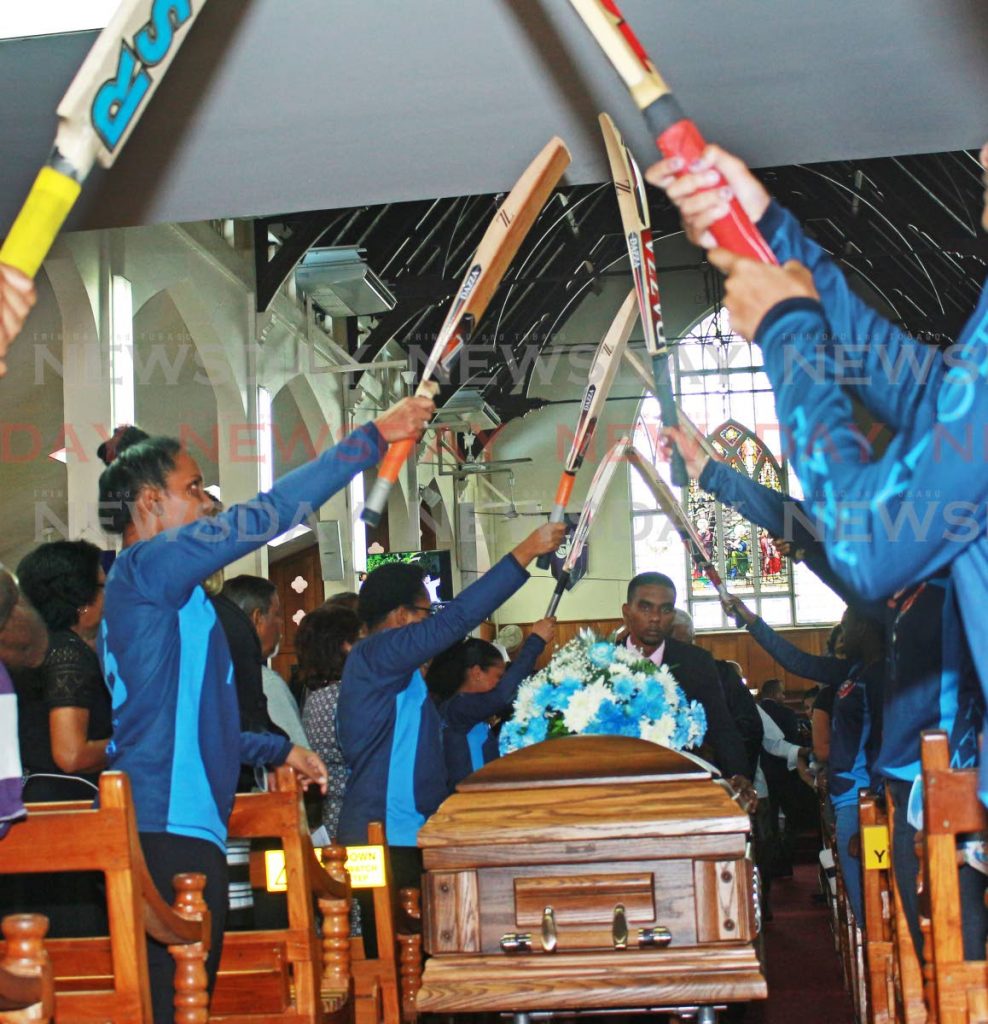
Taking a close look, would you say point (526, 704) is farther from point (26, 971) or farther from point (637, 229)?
point (26, 971)

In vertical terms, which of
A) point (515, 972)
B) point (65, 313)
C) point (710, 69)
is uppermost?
point (65, 313)

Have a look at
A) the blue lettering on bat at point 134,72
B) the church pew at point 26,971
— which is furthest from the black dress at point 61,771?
the blue lettering on bat at point 134,72

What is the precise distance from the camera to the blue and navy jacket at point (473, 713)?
14.2ft

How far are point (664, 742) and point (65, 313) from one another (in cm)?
556

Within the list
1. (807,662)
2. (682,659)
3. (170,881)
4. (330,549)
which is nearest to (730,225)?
(170,881)

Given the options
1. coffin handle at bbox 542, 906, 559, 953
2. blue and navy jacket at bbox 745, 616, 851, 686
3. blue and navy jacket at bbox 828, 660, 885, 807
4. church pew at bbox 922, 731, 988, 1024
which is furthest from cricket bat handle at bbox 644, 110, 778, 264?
blue and navy jacket at bbox 745, 616, 851, 686

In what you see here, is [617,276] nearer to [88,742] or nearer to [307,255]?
[307,255]

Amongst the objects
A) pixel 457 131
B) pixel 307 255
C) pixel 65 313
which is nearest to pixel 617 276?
pixel 307 255

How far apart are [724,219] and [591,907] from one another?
1244mm

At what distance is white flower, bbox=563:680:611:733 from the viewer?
2.89 m

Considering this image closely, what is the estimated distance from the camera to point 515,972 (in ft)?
6.99

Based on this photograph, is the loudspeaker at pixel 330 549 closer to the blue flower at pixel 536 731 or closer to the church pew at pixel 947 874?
the blue flower at pixel 536 731

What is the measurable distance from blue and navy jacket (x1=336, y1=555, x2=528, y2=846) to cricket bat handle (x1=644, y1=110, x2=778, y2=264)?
1951 millimetres

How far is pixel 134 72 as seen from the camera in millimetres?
1821
